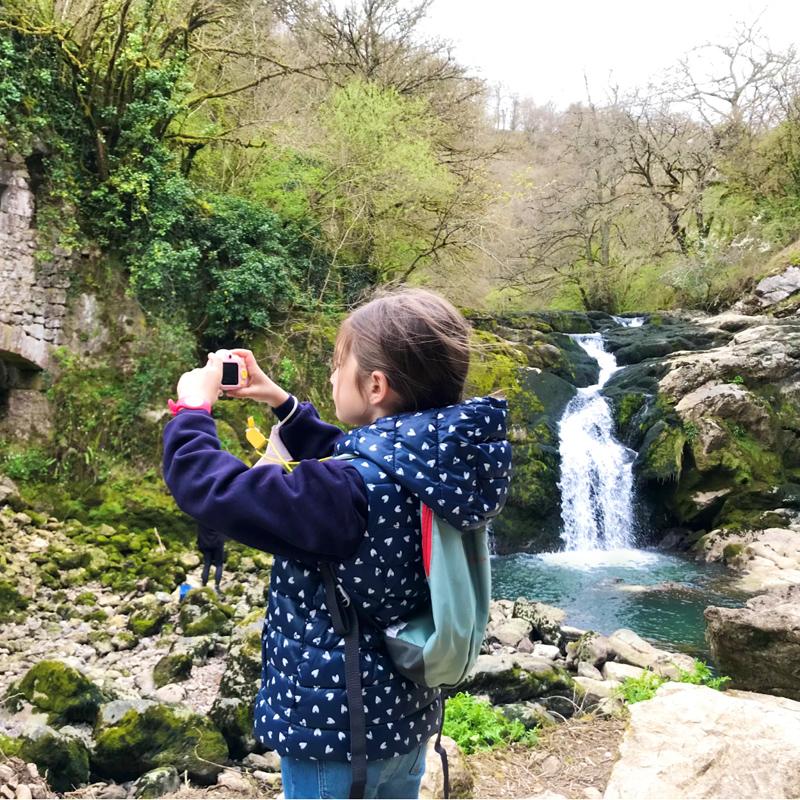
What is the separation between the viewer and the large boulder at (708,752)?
2301 mm

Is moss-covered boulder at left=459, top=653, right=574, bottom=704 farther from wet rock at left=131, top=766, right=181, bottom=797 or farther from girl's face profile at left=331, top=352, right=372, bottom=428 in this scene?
girl's face profile at left=331, top=352, right=372, bottom=428

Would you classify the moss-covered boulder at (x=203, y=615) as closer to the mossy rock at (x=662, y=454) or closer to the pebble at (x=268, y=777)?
the pebble at (x=268, y=777)

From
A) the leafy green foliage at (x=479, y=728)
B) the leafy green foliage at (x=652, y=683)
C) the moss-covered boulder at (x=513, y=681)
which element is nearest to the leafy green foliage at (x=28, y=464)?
the moss-covered boulder at (x=513, y=681)

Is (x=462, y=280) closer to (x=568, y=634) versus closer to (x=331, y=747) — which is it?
(x=568, y=634)

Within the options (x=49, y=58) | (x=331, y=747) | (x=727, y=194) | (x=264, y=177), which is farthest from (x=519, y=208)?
(x=331, y=747)

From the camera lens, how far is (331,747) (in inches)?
48.8

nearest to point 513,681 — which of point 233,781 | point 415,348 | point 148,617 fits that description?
point 233,781

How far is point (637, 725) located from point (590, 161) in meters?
20.9

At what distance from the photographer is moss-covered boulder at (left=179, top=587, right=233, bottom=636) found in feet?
18.2

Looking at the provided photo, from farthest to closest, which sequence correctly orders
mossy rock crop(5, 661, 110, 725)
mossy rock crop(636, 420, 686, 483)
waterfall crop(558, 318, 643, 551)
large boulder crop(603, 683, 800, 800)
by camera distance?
1. mossy rock crop(636, 420, 686, 483)
2. waterfall crop(558, 318, 643, 551)
3. mossy rock crop(5, 661, 110, 725)
4. large boulder crop(603, 683, 800, 800)

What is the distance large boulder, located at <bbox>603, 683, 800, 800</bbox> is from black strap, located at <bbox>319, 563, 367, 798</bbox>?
157cm

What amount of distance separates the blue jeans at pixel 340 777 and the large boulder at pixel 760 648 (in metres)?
3.37

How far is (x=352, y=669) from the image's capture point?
1.23 metres

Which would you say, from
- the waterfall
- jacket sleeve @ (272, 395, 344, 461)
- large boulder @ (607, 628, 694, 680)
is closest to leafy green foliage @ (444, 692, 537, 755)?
large boulder @ (607, 628, 694, 680)
